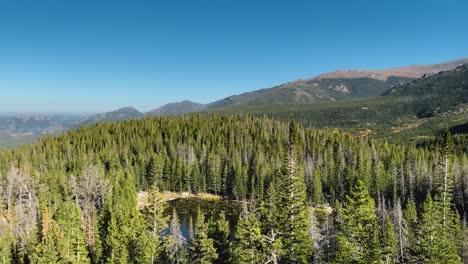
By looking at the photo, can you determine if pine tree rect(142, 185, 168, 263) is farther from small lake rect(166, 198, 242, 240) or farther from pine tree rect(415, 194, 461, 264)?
small lake rect(166, 198, 242, 240)

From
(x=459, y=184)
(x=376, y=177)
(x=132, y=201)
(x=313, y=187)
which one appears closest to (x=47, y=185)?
(x=132, y=201)

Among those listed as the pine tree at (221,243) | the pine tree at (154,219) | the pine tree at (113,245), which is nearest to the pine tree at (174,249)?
the pine tree at (154,219)

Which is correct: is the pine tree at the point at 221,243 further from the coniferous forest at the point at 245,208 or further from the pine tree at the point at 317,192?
the pine tree at the point at 317,192

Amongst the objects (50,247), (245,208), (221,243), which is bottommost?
(221,243)

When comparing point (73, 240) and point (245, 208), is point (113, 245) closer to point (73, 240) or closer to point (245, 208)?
point (73, 240)

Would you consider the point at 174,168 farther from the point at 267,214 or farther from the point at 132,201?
the point at 267,214

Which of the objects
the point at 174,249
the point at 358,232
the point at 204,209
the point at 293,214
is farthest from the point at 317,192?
the point at 358,232
